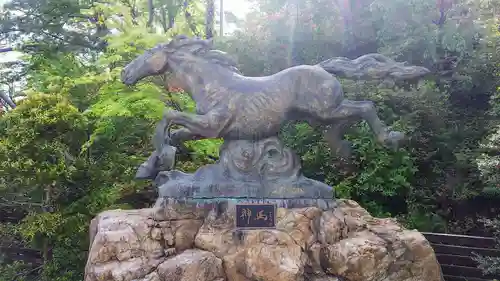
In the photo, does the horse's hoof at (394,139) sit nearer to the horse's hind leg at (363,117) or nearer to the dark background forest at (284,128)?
the horse's hind leg at (363,117)

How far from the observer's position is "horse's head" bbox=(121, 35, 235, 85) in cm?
482

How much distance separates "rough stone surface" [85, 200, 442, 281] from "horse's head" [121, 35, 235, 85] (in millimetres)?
1583

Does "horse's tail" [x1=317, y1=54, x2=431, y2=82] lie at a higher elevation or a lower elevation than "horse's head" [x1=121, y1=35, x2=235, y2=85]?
lower

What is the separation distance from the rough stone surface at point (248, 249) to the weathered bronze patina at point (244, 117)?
12.8 inches

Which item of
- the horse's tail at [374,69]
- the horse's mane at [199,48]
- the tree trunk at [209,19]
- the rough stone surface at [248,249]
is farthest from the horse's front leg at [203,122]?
the tree trunk at [209,19]

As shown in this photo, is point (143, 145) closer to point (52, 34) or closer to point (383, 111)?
point (383, 111)

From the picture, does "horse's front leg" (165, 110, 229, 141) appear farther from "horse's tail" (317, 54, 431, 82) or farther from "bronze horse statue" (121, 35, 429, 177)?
"horse's tail" (317, 54, 431, 82)

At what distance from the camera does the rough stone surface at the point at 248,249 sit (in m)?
3.96

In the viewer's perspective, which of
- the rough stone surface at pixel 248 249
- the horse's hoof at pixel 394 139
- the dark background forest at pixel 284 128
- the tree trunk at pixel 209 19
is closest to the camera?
the rough stone surface at pixel 248 249

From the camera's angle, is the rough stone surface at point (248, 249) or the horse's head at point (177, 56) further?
the horse's head at point (177, 56)

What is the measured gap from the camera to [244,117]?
460cm

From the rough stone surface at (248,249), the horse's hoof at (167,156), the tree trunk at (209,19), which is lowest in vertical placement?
the rough stone surface at (248,249)

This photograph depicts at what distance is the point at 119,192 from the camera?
22.4 feet

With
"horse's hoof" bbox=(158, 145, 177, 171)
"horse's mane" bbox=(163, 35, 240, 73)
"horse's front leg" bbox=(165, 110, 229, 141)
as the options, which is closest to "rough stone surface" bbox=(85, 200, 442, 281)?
"horse's hoof" bbox=(158, 145, 177, 171)
